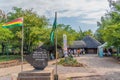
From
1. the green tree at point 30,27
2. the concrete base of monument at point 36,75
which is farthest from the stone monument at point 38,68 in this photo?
the green tree at point 30,27

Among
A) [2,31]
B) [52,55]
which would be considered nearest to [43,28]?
[52,55]

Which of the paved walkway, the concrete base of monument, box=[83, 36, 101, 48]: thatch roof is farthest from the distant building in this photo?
the concrete base of monument

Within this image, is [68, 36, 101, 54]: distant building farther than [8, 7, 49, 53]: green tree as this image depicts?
Yes

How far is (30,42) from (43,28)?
11.9ft

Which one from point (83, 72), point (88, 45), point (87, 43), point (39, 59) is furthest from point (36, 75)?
point (87, 43)

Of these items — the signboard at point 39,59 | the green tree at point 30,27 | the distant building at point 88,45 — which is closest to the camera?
the signboard at point 39,59

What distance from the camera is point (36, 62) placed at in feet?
47.7

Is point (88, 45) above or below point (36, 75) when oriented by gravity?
above

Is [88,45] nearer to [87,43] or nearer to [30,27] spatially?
[87,43]

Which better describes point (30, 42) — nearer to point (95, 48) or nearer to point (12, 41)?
point (12, 41)

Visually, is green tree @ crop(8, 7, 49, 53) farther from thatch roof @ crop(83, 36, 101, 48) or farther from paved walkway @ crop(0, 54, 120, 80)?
thatch roof @ crop(83, 36, 101, 48)

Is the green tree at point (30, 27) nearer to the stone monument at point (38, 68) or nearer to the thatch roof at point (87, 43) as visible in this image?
the thatch roof at point (87, 43)

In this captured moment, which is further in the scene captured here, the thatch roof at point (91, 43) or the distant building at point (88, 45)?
the thatch roof at point (91, 43)

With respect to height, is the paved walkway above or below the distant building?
below
